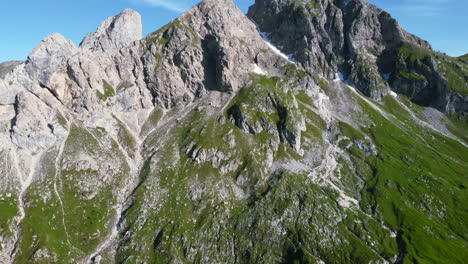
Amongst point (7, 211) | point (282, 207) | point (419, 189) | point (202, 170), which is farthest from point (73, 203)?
point (419, 189)

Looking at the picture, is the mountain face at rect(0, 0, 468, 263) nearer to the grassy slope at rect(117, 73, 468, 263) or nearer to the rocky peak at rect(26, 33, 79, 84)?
the grassy slope at rect(117, 73, 468, 263)

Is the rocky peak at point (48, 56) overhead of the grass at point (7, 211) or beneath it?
overhead

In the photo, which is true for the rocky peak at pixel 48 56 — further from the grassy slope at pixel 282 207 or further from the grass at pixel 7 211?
the grassy slope at pixel 282 207

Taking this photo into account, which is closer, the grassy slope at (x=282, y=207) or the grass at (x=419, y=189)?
the grassy slope at (x=282, y=207)

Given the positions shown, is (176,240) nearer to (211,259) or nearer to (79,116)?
(211,259)

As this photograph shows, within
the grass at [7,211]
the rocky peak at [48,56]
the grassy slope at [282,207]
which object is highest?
the rocky peak at [48,56]

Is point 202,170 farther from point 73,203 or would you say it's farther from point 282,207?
point 73,203

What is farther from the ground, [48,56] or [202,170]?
[48,56]

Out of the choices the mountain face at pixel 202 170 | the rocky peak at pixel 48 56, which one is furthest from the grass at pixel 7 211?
the rocky peak at pixel 48 56
